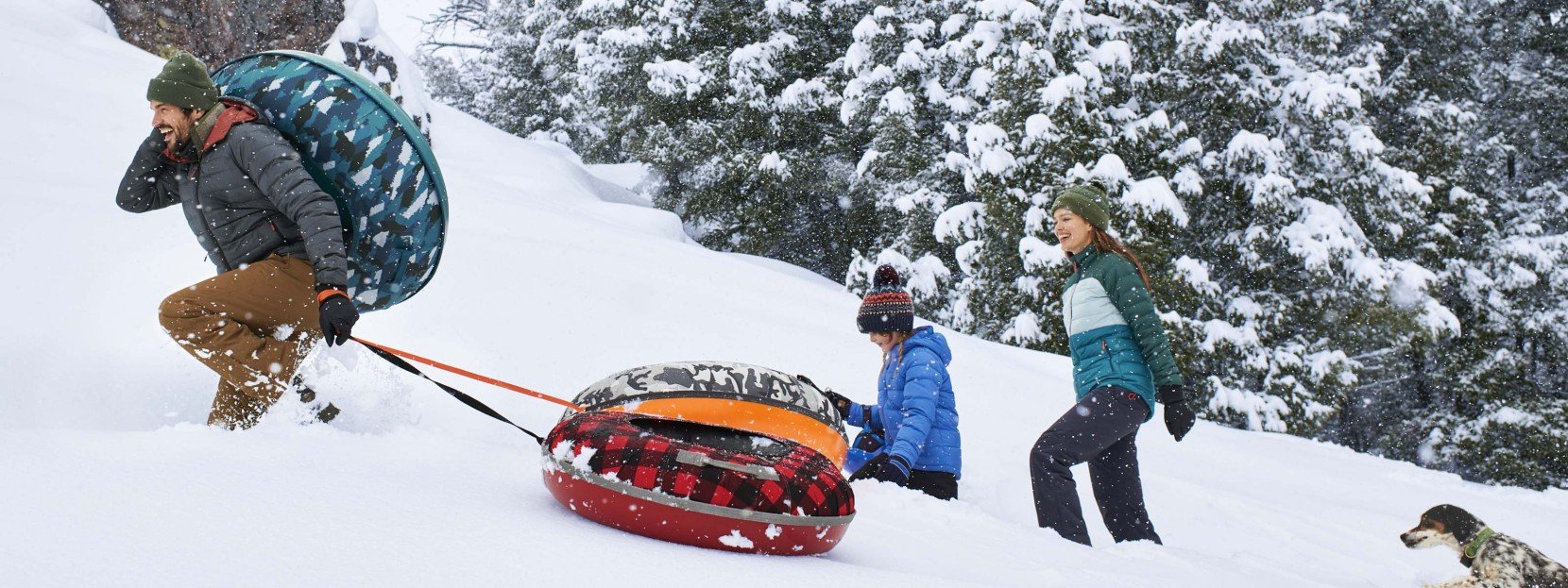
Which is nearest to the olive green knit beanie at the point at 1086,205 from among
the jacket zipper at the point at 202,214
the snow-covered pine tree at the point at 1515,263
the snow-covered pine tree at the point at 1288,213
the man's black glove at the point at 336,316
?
the man's black glove at the point at 336,316

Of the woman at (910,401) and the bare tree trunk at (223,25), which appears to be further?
the bare tree trunk at (223,25)

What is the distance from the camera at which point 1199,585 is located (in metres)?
2.73

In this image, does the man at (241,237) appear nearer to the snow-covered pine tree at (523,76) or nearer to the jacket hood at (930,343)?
the jacket hood at (930,343)

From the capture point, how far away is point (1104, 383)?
3639mm

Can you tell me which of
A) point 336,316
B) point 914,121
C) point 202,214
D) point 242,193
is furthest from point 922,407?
point 914,121

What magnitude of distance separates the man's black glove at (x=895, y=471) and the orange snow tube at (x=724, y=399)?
0.24 meters

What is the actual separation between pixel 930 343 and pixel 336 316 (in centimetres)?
226

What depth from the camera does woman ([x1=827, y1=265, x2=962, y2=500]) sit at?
3.78m

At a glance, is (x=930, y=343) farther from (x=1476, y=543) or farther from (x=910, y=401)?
(x=1476, y=543)

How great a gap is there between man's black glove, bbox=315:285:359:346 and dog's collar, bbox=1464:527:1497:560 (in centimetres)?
362

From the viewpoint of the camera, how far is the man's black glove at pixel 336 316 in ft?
8.70

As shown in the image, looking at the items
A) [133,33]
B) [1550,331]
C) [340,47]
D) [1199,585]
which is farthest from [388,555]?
[1550,331]

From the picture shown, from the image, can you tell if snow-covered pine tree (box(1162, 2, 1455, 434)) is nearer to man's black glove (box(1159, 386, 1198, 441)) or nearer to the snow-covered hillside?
the snow-covered hillside

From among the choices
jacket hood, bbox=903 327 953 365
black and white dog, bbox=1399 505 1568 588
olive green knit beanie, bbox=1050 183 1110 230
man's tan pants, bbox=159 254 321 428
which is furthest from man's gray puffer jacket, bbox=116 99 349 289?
black and white dog, bbox=1399 505 1568 588
